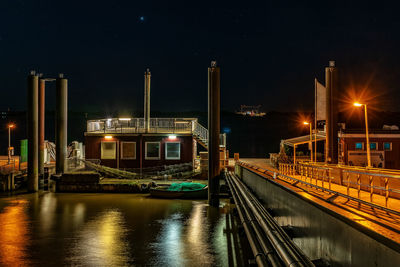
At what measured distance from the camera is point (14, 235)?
15.9 meters

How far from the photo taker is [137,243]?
47.0ft

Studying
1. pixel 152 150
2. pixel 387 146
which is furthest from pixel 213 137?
pixel 387 146

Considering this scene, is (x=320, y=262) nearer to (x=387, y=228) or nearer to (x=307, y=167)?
(x=387, y=228)

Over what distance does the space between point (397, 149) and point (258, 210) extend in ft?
81.8

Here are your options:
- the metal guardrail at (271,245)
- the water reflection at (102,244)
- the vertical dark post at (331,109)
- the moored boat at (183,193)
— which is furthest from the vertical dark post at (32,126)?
the vertical dark post at (331,109)

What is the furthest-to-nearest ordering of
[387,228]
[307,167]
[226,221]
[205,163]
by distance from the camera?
[205,163] < [226,221] < [307,167] < [387,228]

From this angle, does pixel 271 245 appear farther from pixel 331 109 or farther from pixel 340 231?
pixel 331 109

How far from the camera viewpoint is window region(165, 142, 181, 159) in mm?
32750

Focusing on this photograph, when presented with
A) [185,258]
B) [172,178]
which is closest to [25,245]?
[185,258]

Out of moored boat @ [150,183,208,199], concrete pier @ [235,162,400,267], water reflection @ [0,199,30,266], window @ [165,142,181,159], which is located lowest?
water reflection @ [0,199,30,266]

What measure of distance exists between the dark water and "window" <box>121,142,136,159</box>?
8.41 meters

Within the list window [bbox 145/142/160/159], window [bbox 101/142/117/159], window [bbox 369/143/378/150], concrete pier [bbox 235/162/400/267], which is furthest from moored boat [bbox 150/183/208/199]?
window [bbox 369/143/378/150]

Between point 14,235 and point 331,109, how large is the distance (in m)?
19.6

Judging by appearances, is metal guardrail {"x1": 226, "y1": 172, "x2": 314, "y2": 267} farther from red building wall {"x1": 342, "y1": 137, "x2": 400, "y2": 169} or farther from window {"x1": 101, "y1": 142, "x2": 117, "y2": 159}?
window {"x1": 101, "y1": 142, "x2": 117, "y2": 159}
